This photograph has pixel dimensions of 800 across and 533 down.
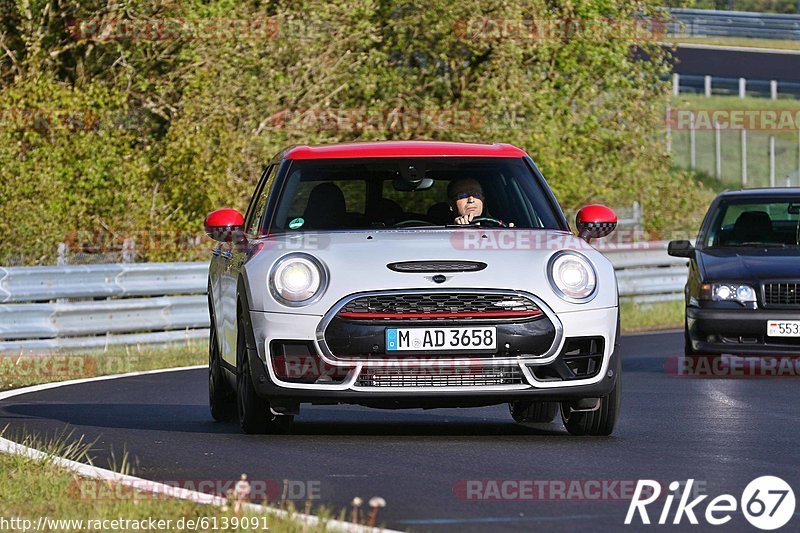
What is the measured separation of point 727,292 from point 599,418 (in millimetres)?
5770

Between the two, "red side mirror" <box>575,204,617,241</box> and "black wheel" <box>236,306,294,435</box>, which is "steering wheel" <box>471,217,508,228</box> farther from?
"black wheel" <box>236,306,294,435</box>

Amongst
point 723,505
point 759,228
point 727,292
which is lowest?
point 727,292

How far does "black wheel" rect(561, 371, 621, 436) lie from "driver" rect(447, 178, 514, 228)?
4.02 feet

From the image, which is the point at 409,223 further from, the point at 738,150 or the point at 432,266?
the point at 738,150

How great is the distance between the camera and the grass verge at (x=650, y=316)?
2311 cm

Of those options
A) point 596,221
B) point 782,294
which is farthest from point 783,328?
point 596,221

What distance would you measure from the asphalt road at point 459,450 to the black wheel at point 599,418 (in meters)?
0.08

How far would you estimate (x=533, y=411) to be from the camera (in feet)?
35.4

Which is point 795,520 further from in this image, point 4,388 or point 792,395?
point 4,388

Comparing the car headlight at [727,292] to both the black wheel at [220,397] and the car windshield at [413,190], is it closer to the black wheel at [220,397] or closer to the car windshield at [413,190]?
the car windshield at [413,190]

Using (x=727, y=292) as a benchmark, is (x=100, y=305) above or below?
below

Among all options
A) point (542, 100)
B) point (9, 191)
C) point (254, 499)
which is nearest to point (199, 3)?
point (9, 191)

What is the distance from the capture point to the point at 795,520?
6.74 meters

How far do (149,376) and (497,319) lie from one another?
675 centimetres
